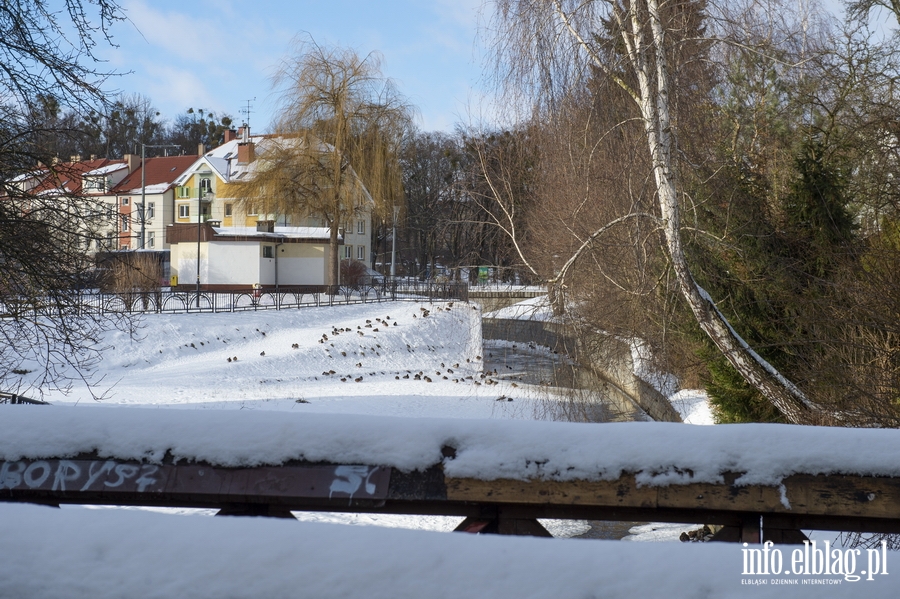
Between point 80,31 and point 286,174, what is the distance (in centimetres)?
3271

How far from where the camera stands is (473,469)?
2621mm

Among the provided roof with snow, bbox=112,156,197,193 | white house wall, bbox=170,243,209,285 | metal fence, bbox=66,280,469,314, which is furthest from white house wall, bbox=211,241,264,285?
roof with snow, bbox=112,156,197,193

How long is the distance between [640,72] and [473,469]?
6108 millimetres

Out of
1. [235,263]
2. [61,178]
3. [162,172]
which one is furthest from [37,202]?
[162,172]

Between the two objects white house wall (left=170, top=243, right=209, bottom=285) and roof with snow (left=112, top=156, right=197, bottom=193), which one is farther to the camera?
roof with snow (left=112, top=156, right=197, bottom=193)

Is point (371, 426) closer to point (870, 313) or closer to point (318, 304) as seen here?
point (870, 313)

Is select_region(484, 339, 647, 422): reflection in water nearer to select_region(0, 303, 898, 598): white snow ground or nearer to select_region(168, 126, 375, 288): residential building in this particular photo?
select_region(0, 303, 898, 598): white snow ground

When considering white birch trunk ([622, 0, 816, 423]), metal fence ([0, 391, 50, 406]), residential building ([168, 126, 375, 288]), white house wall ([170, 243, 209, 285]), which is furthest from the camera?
white house wall ([170, 243, 209, 285])

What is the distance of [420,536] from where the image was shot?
1953 mm

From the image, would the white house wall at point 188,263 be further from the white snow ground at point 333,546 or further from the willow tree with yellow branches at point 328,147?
the white snow ground at point 333,546

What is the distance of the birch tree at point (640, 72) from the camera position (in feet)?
25.2

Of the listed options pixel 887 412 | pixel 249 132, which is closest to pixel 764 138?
pixel 887 412

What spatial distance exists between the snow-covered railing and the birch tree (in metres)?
5.44

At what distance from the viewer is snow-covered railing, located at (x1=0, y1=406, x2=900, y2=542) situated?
2559mm
